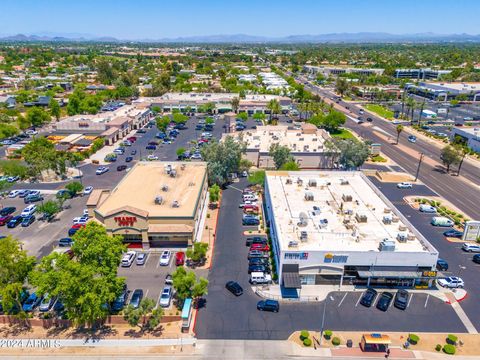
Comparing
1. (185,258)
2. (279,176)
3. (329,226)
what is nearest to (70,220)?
(185,258)

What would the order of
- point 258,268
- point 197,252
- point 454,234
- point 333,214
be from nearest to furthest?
1. point 258,268
2. point 197,252
3. point 333,214
4. point 454,234

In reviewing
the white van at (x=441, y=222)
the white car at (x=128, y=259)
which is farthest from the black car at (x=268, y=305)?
the white van at (x=441, y=222)

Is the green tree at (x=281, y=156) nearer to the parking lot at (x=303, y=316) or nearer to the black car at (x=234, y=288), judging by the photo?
the parking lot at (x=303, y=316)

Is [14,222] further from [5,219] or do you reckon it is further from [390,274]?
[390,274]

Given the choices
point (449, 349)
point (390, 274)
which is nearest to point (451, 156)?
point (390, 274)

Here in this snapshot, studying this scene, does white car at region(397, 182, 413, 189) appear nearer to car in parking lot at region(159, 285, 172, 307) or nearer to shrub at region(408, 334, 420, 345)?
shrub at region(408, 334, 420, 345)

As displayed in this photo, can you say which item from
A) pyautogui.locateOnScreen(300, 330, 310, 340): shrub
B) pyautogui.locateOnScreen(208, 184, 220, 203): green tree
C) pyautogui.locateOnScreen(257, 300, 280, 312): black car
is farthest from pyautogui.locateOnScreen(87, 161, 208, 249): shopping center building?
pyautogui.locateOnScreen(300, 330, 310, 340): shrub

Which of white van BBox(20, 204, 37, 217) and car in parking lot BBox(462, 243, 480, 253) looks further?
white van BBox(20, 204, 37, 217)
